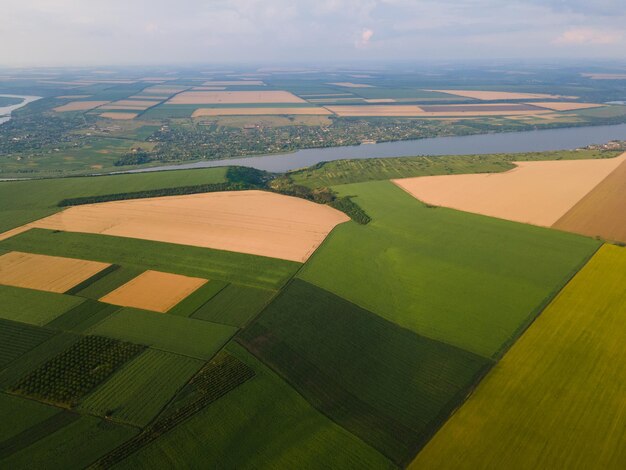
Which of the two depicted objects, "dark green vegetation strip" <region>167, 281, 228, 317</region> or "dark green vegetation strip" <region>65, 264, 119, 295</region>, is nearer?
"dark green vegetation strip" <region>167, 281, 228, 317</region>

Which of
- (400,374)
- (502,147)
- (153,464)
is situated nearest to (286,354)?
(400,374)

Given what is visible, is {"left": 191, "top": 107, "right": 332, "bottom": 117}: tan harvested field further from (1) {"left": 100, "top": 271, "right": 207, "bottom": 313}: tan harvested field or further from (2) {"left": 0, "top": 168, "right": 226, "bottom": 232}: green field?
(1) {"left": 100, "top": 271, "right": 207, "bottom": 313}: tan harvested field

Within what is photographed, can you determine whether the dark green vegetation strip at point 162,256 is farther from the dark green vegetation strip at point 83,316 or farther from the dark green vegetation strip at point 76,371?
the dark green vegetation strip at point 76,371

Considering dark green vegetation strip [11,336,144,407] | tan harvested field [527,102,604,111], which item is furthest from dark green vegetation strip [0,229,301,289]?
tan harvested field [527,102,604,111]

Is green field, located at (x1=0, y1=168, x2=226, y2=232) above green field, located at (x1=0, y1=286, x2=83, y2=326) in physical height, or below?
above

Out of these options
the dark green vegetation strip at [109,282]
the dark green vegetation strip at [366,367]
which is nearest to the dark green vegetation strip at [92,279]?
the dark green vegetation strip at [109,282]

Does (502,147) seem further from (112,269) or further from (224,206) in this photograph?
(112,269)

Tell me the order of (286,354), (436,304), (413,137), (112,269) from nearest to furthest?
(286,354), (436,304), (112,269), (413,137)
